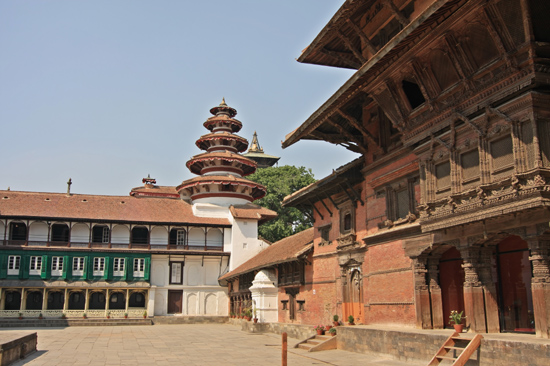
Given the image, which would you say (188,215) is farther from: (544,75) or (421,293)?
(544,75)

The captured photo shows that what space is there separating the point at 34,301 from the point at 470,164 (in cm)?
3774

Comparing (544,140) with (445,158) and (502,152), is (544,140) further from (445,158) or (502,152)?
(445,158)

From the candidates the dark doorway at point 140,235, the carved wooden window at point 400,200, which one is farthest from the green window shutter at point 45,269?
the carved wooden window at point 400,200

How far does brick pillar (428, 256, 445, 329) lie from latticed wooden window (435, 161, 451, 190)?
9.09 ft

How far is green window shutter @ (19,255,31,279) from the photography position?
3806 cm

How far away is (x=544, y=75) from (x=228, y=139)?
39.5 meters

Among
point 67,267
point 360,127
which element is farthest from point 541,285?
point 67,267

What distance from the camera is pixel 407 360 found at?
45.4 feet

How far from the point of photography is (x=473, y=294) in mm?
12914

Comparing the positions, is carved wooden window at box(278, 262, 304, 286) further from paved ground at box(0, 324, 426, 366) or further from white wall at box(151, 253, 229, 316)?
white wall at box(151, 253, 229, 316)

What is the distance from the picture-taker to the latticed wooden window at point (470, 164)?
1256cm

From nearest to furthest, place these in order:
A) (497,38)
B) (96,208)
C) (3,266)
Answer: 1. (497,38)
2. (3,266)
3. (96,208)

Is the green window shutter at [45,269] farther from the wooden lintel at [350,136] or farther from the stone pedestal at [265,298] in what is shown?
the wooden lintel at [350,136]

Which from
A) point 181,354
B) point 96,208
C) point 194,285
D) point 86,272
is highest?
point 96,208
